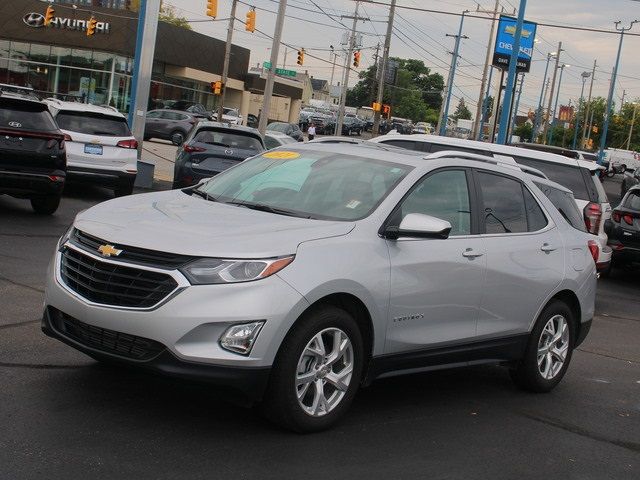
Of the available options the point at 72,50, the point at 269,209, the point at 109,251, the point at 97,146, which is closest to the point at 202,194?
the point at 269,209

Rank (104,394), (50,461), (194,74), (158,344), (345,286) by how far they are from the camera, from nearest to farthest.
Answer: (50,461)
(158,344)
(345,286)
(104,394)
(194,74)

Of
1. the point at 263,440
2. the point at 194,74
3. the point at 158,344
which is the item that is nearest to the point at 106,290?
the point at 158,344

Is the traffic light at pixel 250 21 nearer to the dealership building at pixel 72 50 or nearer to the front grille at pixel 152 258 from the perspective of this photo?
the dealership building at pixel 72 50

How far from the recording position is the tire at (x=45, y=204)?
46.9 feet

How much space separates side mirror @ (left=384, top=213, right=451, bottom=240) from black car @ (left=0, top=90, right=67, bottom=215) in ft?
29.1

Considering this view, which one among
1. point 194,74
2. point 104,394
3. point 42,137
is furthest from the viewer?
point 194,74

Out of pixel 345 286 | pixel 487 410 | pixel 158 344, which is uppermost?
pixel 345 286

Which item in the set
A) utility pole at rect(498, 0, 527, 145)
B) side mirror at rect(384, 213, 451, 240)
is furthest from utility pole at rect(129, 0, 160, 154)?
side mirror at rect(384, 213, 451, 240)

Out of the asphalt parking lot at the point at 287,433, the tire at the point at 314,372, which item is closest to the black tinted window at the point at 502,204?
the asphalt parking lot at the point at 287,433

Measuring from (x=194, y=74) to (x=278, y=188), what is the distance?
200 ft

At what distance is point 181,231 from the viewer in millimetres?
5270

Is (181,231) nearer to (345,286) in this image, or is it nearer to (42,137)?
(345,286)

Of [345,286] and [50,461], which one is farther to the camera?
[345,286]

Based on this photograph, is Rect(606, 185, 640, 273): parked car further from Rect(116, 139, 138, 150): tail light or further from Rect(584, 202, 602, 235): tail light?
Rect(116, 139, 138, 150): tail light
